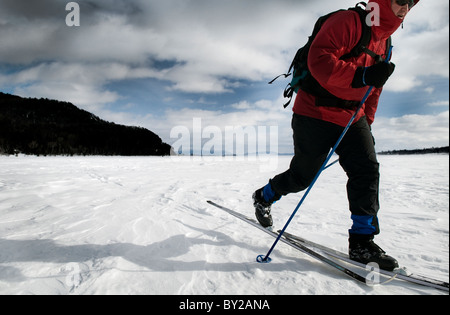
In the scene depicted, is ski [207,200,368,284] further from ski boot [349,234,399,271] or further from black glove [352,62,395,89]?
black glove [352,62,395,89]

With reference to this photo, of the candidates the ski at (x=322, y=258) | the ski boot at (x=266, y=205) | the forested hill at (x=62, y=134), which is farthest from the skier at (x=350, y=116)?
the forested hill at (x=62, y=134)

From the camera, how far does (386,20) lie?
5.03 feet

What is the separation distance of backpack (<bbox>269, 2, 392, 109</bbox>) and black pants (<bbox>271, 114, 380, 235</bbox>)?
173mm

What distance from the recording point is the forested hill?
Answer: 106 feet

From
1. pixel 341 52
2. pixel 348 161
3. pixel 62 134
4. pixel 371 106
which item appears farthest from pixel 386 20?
pixel 62 134

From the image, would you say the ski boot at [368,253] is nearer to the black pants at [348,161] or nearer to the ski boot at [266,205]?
the black pants at [348,161]

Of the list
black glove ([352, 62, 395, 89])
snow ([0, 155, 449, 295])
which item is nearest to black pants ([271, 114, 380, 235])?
black glove ([352, 62, 395, 89])

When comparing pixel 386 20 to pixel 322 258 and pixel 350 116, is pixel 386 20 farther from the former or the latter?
pixel 322 258

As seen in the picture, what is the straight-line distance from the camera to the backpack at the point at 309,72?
1564mm

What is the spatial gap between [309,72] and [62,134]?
57.4 m

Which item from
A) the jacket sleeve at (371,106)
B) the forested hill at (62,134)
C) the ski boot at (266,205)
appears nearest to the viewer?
the jacket sleeve at (371,106)

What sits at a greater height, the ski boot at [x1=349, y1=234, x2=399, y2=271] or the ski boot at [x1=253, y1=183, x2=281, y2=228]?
the ski boot at [x1=253, y1=183, x2=281, y2=228]
